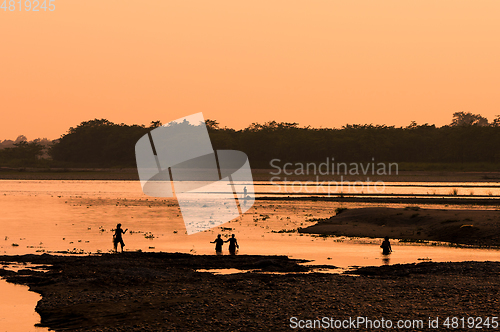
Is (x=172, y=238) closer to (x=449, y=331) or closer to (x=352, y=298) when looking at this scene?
(x=352, y=298)

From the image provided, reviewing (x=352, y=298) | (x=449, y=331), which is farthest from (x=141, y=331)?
(x=449, y=331)

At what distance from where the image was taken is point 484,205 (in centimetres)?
6172

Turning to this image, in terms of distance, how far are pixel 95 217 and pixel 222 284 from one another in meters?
33.0

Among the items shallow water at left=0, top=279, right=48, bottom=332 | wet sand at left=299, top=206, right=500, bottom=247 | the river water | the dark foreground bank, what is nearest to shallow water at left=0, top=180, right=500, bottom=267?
the river water

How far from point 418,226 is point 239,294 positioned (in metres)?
26.7

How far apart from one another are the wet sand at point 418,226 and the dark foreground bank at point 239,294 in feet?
40.0

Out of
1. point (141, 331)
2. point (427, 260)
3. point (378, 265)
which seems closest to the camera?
point (141, 331)

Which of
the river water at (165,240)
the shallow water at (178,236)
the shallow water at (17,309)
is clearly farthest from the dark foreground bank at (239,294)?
the shallow water at (178,236)

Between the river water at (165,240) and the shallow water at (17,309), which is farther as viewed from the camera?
the river water at (165,240)

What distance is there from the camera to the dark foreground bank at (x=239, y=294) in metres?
16.5

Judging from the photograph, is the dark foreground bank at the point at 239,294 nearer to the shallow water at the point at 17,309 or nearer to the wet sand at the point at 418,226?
the shallow water at the point at 17,309

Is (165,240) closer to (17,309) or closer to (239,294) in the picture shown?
(239,294)

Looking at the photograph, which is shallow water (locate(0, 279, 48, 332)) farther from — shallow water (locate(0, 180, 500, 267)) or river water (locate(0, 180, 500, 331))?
shallow water (locate(0, 180, 500, 267))

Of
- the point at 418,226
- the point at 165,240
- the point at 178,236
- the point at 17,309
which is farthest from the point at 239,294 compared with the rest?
the point at 418,226
